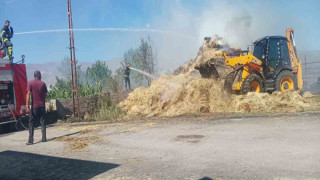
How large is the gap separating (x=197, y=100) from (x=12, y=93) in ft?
26.3

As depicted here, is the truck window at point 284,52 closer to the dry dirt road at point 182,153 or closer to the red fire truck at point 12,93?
the dry dirt road at point 182,153

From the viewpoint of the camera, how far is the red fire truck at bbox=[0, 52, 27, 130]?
10922mm

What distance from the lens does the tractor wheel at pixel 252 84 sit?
12.2 metres

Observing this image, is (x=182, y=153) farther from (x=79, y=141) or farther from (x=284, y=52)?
(x=284, y=52)

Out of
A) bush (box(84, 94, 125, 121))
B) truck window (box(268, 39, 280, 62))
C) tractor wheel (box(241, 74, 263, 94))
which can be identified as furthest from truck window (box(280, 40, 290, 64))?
bush (box(84, 94, 125, 121))

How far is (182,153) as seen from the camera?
551 cm

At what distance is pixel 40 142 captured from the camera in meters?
7.87

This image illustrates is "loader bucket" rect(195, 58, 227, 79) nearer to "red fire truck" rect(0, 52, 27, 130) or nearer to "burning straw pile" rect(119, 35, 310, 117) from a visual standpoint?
"burning straw pile" rect(119, 35, 310, 117)

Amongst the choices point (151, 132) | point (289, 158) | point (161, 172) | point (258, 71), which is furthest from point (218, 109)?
point (161, 172)

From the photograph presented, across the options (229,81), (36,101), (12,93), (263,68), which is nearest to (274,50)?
(263,68)

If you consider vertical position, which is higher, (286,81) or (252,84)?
(286,81)

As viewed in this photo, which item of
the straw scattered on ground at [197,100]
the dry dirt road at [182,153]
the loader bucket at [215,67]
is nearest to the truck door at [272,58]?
the straw scattered on ground at [197,100]

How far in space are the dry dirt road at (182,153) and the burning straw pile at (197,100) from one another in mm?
2461

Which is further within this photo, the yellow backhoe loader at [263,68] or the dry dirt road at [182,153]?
the yellow backhoe loader at [263,68]
